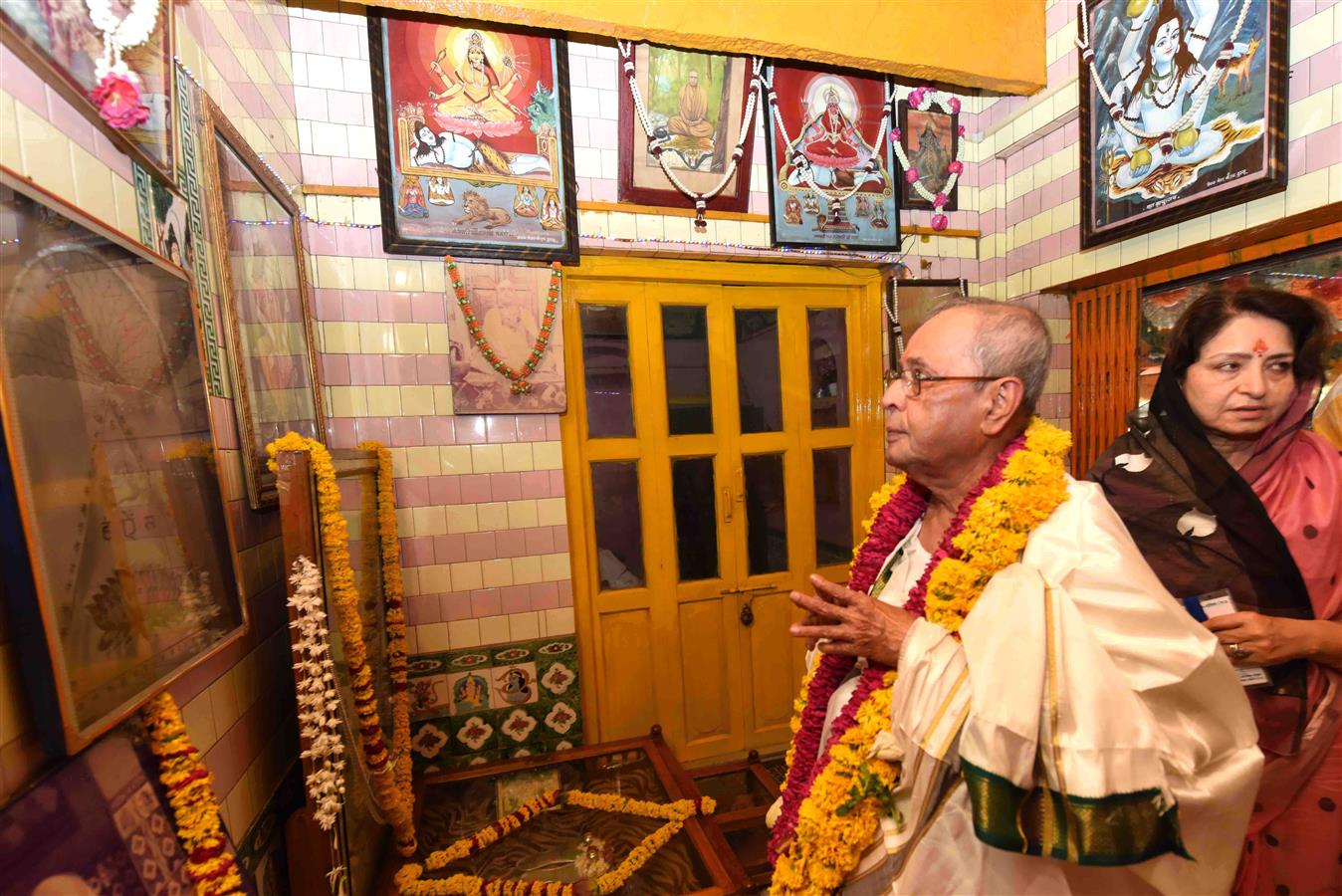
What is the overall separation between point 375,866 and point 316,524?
1.37 m

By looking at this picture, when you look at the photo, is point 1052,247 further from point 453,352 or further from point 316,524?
point 316,524

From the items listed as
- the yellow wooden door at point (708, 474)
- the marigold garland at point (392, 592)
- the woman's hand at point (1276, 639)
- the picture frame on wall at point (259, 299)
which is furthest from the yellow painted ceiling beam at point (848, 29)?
the woman's hand at point (1276, 639)

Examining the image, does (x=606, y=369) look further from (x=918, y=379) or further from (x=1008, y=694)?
(x=1008, y=694)

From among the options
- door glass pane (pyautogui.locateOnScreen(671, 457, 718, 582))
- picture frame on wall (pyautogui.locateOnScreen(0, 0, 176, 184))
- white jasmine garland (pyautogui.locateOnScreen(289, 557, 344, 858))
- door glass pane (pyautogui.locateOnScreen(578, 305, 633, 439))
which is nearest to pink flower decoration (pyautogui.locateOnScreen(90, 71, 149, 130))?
picture frame on wall (pyautogui.locateOnScreen(0, 0, 176, 184))

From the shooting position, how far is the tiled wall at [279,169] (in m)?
0.96

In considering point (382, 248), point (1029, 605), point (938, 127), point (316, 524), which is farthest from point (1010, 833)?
point (938, 127)

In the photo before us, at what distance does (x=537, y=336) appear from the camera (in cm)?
272

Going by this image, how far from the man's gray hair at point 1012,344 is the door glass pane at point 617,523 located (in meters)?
1.97

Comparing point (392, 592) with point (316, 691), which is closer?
point (316, 691)

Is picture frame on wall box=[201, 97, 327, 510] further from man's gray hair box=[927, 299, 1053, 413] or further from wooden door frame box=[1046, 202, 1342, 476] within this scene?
wooden door frame box=[1046, 202, 1342, 476]

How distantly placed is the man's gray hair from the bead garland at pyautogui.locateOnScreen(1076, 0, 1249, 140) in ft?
6.58

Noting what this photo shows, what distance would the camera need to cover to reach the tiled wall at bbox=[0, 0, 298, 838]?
37.9 inches

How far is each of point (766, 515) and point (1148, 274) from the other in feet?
6.77

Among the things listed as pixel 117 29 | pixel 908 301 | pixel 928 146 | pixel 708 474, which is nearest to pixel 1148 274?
pixel 908 301
